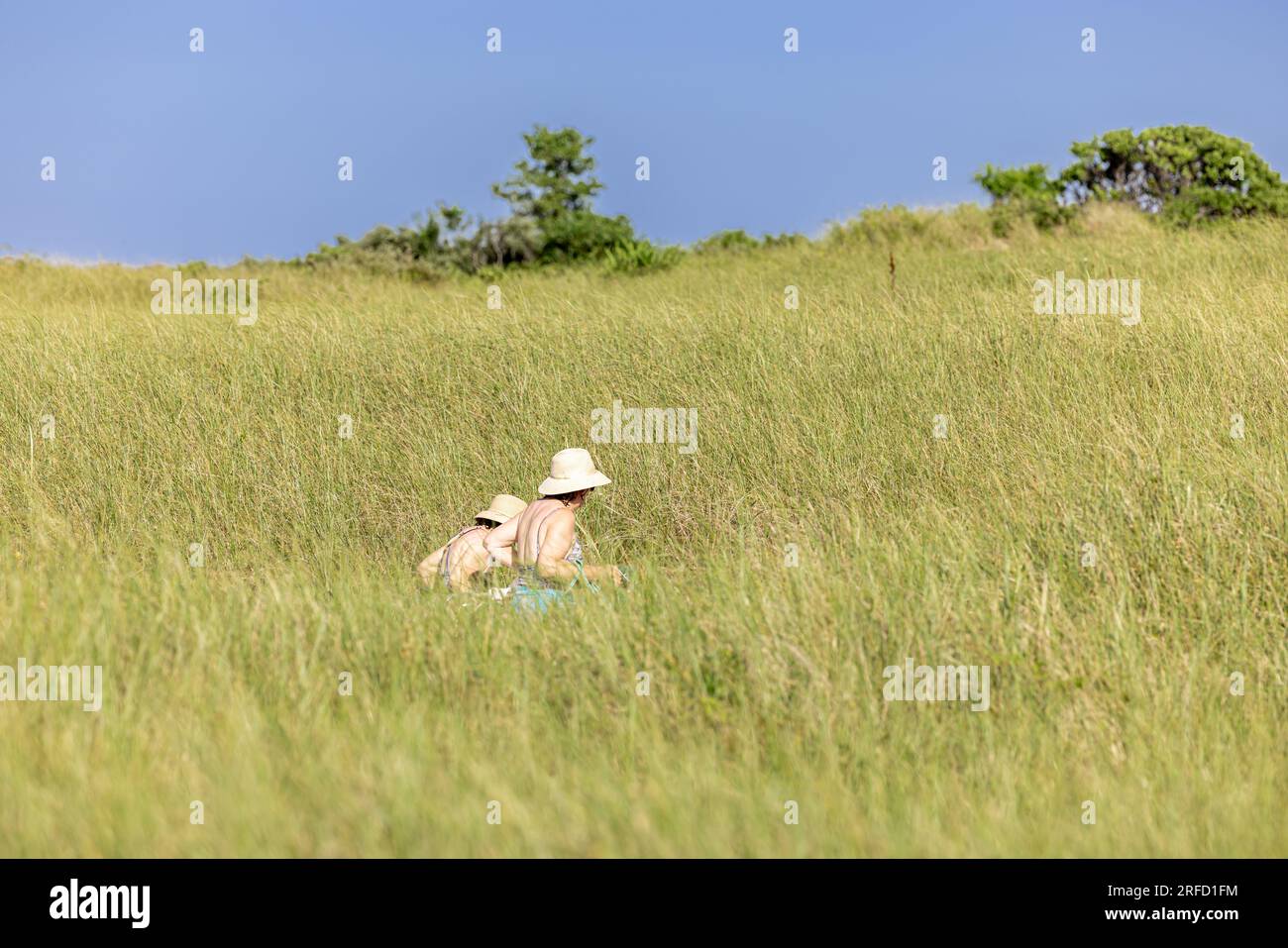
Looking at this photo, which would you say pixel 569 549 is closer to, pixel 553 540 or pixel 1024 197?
pixel 553 540

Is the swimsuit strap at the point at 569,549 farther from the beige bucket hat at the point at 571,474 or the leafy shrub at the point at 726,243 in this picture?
the leafy shrub at the point at 726,243

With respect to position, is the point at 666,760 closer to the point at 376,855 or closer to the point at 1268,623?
the point at 376,855

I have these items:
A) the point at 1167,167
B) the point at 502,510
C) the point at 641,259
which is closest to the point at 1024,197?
the point at 1167,167

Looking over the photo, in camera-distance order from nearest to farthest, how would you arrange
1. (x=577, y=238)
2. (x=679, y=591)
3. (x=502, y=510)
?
(x=679, y=591), (x=502, y=510), (x=577, y=238)

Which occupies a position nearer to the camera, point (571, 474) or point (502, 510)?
point (571, 474)

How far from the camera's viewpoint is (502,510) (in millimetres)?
7371

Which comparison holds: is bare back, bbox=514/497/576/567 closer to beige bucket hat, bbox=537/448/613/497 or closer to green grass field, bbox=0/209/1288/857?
beige bucket hat, bbox=537/448/613/497

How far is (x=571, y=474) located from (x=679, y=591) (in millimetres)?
1544

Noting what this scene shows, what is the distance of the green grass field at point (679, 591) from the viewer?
394 centimetres

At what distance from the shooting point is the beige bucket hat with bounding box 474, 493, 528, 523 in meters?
7.30

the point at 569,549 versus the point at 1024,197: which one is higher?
the point at 1024,197

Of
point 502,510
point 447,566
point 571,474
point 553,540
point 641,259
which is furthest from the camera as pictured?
point 641,259

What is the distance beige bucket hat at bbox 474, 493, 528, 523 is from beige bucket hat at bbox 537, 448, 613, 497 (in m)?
0.40
